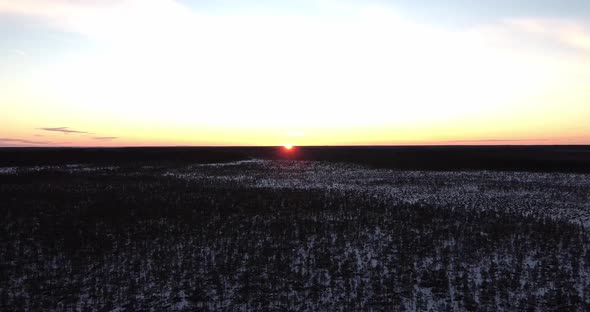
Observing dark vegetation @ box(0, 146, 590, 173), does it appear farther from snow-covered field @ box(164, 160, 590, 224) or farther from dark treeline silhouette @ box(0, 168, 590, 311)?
dark treeline silhouette @ box(0, 168, 590, 311)

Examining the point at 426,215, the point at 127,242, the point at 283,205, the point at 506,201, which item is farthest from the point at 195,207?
the point at 506,201

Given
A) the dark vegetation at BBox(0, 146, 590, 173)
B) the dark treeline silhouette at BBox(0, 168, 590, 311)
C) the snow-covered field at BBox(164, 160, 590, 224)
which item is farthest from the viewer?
the dark vegetation at BBox(0, 146, 590, 173)

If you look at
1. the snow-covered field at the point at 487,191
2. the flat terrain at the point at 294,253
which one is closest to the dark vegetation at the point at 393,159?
the snow-covered field at the point at 487,191

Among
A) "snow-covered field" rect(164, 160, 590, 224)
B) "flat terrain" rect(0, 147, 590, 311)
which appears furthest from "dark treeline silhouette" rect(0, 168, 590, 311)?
"snow-covered field" rect(164, 160, 590, 224)

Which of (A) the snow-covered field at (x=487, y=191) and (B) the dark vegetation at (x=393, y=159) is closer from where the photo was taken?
(A) the snow-covered field at (x=487, y=191)

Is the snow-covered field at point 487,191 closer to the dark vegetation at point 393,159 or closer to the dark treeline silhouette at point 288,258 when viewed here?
the dark treeline silhouette at point 288,258

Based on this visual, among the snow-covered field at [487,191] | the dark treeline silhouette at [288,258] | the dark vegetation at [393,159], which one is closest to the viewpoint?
the dark treeline silhouette at [288,258]

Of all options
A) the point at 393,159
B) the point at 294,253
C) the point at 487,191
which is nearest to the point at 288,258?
the point at 294,253

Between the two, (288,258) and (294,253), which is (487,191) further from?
(288,258)

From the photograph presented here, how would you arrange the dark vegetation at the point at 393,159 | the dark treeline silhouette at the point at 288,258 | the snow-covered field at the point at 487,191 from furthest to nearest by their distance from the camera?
the dark vegetation at the point at 393,159
the snow-covered field at the point at 487,191
the dark treeline silhouette at the point at 288,258
